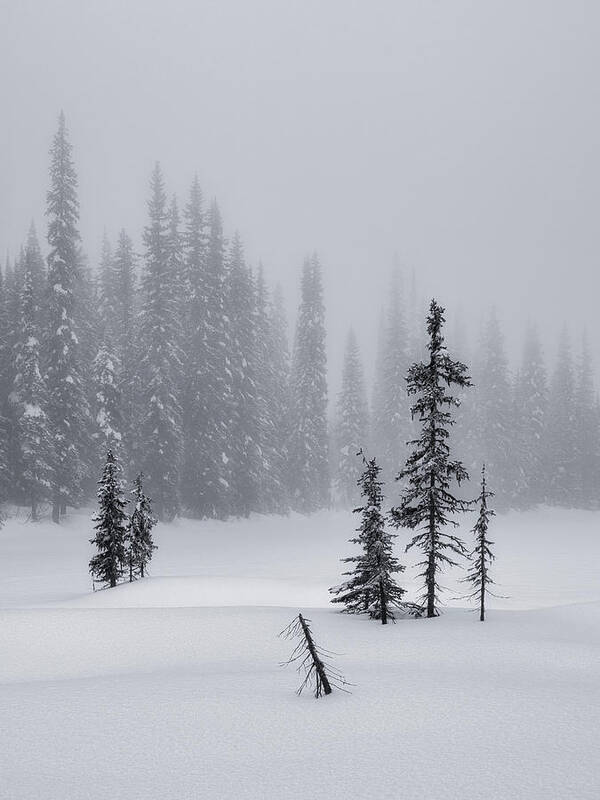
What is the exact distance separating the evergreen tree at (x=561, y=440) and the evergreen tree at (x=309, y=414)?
27777 millimetres

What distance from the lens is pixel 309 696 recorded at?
9219mm

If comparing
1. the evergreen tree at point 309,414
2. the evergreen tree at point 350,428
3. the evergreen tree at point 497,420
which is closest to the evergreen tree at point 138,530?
Result: the evergreen tree at point 309,414

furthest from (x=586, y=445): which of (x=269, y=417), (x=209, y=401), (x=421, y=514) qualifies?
(x=421, y=514)

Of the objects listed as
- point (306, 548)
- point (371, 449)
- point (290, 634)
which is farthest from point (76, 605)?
point (371, 449)

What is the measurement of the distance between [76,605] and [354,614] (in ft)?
28.8

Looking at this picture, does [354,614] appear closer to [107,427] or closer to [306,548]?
[306,548]

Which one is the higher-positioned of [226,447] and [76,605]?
[226,447]

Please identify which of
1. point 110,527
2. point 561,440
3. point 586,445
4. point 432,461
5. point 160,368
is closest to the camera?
point 432,461

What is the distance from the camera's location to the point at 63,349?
136ft

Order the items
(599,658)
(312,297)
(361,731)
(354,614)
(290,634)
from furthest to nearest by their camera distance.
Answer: (312,297) < (354,614) < (290,634) < (599,658) < (361,731)

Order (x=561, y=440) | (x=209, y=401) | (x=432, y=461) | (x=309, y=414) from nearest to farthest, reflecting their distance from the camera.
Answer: (x=432, y=461)
(x=209, y=401)
(x=309, y=414)
(x=561, y=440)

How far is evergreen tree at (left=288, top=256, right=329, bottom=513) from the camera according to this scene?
57938 mm

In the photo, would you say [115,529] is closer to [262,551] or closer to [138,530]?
[138,530]

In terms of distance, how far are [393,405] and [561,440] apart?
20240 mm
